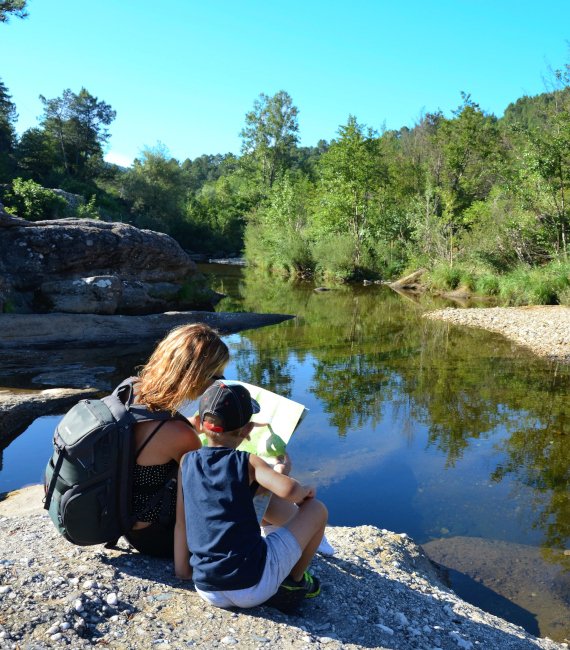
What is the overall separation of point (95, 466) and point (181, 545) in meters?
0.68

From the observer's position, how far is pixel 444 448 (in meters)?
8.31

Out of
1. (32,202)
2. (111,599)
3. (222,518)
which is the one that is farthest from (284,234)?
(222,518)

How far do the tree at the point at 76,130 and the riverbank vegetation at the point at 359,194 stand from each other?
0.11m

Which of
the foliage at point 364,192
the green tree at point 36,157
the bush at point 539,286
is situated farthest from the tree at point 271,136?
the bush at point 539,286

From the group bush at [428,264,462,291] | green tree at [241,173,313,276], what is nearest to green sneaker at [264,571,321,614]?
bush at [428,264,462,291]

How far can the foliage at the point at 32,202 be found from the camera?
73.8 ft

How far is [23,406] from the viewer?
8867 millimetres

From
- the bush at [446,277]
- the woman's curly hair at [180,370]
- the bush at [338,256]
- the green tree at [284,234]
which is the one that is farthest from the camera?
the green tree at [284,234]

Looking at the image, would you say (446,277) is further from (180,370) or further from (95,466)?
(95,466)

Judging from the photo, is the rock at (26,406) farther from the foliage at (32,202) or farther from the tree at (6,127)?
the tree at (6,127)

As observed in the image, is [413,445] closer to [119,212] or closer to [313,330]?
[313,330]

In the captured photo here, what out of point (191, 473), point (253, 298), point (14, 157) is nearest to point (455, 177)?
point (253, 298)

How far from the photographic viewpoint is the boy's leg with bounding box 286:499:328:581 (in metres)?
3.23

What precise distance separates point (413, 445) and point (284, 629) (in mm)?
5613
